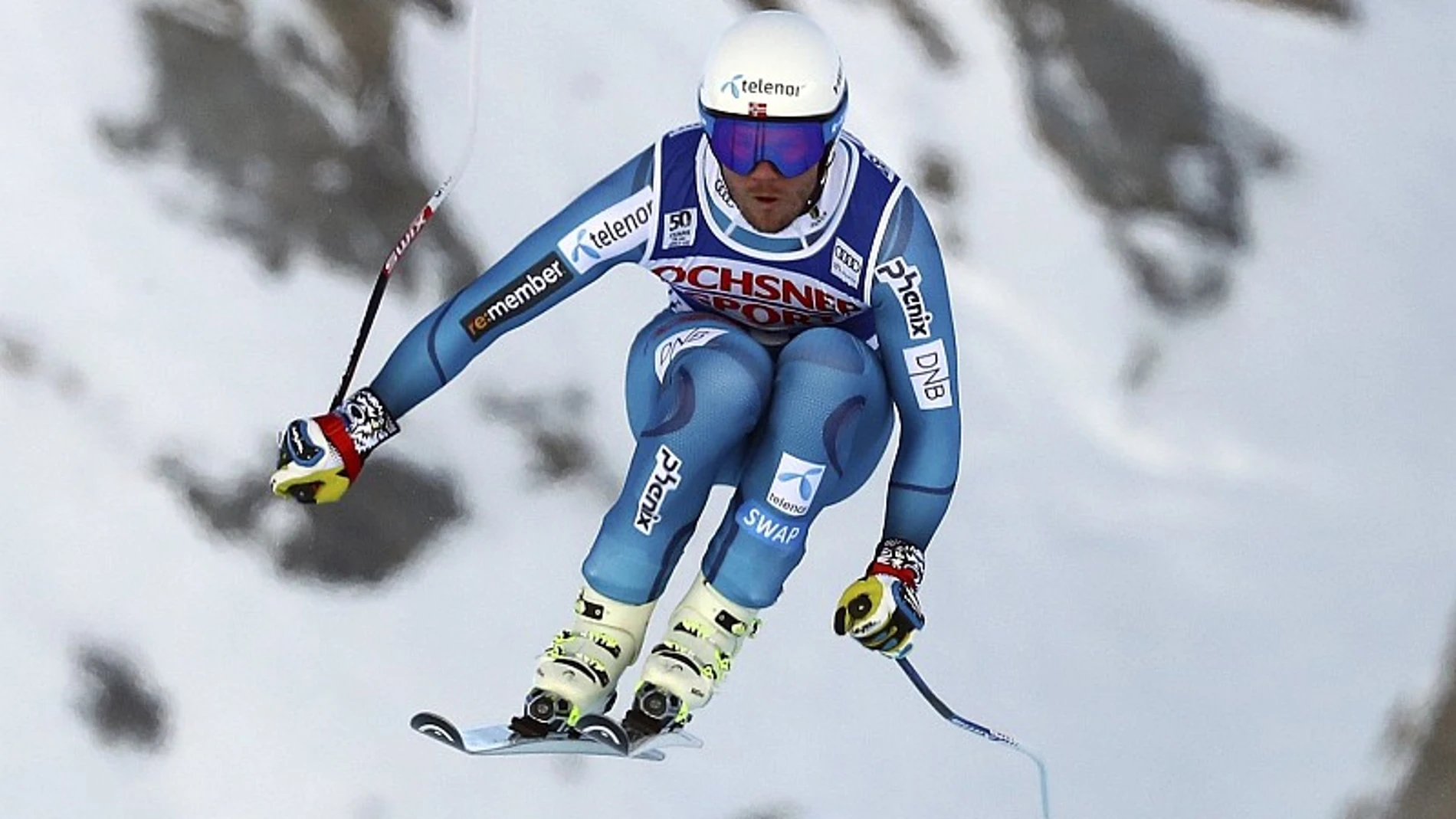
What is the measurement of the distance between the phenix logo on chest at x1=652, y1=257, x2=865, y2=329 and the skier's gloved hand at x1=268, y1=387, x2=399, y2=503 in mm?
636

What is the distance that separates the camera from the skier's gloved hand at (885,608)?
4316mm

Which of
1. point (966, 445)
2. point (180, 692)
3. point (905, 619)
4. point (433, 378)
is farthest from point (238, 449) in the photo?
point (905, 619)

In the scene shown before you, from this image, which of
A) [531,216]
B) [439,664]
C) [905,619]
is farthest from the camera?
[531,216]

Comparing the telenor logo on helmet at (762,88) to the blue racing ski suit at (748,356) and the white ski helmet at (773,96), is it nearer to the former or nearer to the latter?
the white ski helmet at (773,96)

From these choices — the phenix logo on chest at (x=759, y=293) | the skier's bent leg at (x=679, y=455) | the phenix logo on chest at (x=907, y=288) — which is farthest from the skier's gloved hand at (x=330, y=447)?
the phenix logo on chest at (x=907, y=288)

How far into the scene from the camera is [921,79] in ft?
25.4

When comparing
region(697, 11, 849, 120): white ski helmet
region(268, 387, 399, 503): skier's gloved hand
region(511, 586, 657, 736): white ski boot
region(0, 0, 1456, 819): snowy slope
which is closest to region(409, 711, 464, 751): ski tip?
region(511, 586, 657, 736): white ski boot

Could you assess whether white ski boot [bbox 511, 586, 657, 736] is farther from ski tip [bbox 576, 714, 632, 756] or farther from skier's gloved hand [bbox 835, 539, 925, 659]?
skier's gloved hand [bbox 835, 539, 925, 659]

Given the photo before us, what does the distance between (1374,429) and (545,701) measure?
3.95 metres

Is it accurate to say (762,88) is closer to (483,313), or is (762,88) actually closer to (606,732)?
(483,313)

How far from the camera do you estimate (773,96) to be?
415 centimetres

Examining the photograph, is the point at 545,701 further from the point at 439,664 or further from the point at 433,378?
the point at 439,664

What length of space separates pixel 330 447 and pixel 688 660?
2.65 ft

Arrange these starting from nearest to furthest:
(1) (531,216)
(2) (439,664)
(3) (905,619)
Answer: (3) (905,619)
(2) (439,664)
(1) (531,216)
